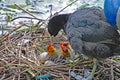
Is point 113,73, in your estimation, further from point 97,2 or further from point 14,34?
point 97,2

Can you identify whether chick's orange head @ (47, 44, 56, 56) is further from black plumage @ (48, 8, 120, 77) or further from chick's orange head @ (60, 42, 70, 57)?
black plumage @ (48, 8, 120, 77)

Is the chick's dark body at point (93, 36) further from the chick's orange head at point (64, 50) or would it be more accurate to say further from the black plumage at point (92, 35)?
the chick's orange head at point (64, 50)

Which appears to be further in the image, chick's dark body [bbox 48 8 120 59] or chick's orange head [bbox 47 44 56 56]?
chick's orange head [bbox 47 44 56 56]

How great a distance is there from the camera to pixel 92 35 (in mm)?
4207

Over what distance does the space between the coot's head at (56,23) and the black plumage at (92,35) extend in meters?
0.27

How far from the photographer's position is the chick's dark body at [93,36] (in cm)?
418

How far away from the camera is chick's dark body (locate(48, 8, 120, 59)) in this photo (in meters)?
4.18

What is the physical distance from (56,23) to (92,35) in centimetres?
66

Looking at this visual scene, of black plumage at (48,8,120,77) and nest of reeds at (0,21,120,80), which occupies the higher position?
black plumage at (48,8,120,77)

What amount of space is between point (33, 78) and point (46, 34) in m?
0.96

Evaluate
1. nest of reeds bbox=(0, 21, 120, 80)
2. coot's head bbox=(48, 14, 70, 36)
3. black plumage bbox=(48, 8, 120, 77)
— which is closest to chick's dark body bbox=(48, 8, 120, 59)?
black plumage bbox=(48, 8, 120, 77)

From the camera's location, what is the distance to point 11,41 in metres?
4.89

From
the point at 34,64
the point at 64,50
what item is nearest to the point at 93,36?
the point at 64,50

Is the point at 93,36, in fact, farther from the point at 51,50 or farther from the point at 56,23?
the point at 56,23
